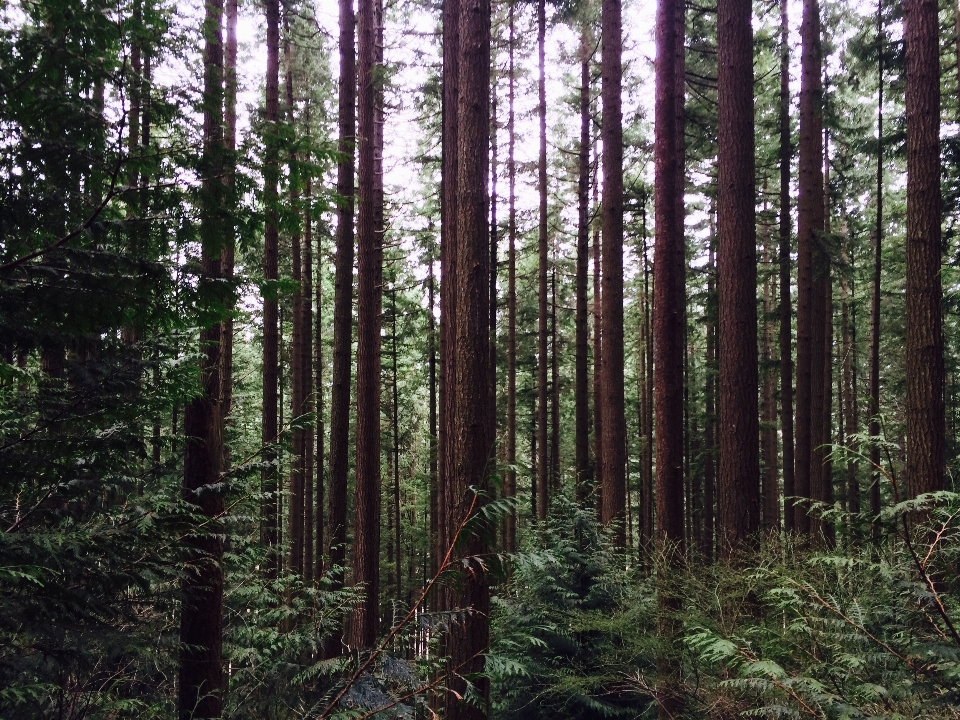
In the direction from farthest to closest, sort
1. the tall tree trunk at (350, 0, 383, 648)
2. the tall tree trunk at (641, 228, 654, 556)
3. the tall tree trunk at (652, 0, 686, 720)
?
the tall tree trunk at (641, 228, 654, 556), the tall tree trunk at (350, 0, 383, 648), the tall tree trunk at (652, 0, 686, 720)

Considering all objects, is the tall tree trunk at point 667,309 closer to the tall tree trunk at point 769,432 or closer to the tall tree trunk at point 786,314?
the tall tree trunk at point 786,314

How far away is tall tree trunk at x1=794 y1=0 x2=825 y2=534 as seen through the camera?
13.6 metres

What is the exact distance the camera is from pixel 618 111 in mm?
12391

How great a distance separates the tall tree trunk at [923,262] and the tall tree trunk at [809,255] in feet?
17.3

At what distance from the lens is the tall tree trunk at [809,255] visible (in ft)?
44.8

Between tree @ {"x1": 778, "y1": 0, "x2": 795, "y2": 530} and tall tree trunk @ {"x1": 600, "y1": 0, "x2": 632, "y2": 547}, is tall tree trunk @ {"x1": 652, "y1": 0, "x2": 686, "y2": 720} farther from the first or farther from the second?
tree @ {"x1": 778, "y1": 0, "x2": 795, "y2": 530}

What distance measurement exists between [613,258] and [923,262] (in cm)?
534

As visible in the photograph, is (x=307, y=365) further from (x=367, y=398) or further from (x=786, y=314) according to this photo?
(x=786, y=314)

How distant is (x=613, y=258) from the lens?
483 inches

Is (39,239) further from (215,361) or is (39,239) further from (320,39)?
(320,39)

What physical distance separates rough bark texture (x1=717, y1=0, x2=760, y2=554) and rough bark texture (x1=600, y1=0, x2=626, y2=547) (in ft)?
12.6

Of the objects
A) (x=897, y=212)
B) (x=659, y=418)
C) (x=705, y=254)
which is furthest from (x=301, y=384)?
(x=897, y=212)

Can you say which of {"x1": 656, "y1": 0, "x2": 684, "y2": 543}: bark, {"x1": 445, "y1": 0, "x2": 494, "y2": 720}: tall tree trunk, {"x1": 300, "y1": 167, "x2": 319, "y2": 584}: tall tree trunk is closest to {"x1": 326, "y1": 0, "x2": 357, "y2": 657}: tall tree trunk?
{"x1": 300, "y1": 167, "x2": 319, "y2": 584}: tall tree trunk

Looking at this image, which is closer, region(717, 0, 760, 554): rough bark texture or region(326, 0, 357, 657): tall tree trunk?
region(717, 0, 760, 554): rough bark texture
